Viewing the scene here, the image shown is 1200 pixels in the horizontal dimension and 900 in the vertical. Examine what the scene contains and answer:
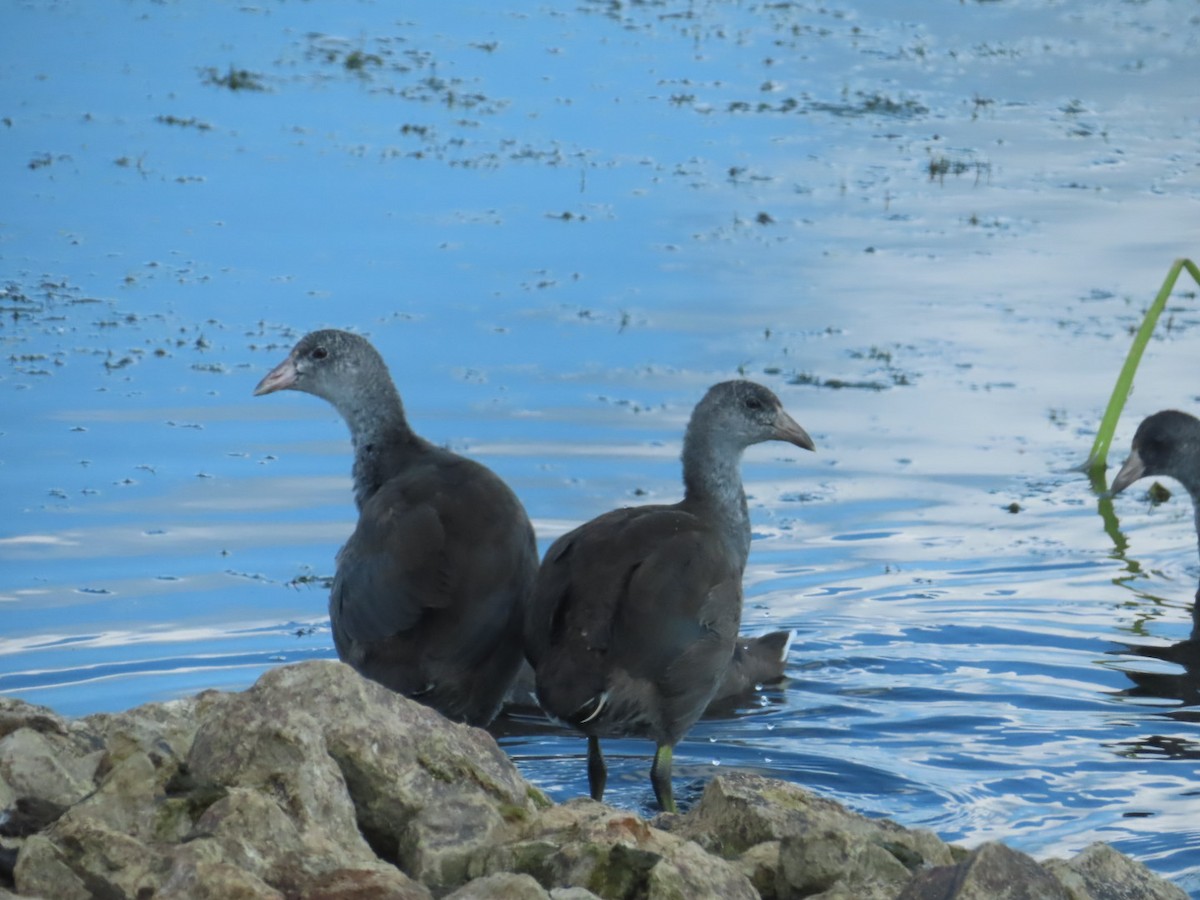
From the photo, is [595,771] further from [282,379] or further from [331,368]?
[282,379]

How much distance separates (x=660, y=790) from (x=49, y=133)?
11.8 metres

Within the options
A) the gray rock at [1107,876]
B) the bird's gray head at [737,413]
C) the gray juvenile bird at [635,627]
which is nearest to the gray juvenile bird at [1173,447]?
the bird's gray head at [737,413]

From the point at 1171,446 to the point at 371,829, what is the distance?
6.36 metres

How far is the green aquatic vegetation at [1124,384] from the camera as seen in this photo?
1046 centimetres

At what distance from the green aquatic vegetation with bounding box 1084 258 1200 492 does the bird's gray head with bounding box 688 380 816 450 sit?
298cm

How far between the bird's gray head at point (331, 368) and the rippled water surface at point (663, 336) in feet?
3.39

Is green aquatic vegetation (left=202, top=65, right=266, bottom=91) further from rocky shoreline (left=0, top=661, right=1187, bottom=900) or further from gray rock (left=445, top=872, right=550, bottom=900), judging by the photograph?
gray rock (left=445, top=872, right=550, bottom=900)

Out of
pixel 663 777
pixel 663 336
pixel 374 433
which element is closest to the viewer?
pixel 663 777

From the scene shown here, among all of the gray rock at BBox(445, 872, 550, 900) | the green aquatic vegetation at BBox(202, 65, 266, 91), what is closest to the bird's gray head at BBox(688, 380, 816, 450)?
the gray rock at BBox(445, 872, 550, 900)

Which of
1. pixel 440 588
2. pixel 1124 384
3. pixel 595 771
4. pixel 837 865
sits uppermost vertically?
pixel 1124 384

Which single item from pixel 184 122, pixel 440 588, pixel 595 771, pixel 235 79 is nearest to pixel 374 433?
pixel 440 588

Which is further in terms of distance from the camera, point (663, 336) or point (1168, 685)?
point (663, 336)

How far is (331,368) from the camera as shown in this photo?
28.3 feet

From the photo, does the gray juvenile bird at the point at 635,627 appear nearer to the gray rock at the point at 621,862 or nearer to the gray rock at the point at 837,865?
the gray rock at the point at 837,865
